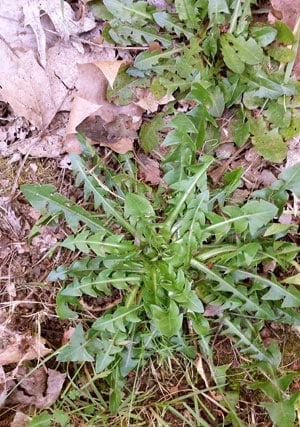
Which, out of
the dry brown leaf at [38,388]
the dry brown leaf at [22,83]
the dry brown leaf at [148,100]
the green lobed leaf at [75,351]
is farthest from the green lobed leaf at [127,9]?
the dry brown leaf at [38,388]

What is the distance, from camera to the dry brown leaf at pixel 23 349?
2.52m

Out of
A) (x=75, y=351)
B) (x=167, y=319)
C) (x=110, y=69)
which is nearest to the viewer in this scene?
(x=167, y=319)

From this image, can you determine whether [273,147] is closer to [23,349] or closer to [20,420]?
[23,349]

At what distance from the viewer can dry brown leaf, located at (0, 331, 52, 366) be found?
2.52 metres

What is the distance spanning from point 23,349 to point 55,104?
1.14 meters

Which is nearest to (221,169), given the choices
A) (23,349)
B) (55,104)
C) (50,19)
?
(55,104)

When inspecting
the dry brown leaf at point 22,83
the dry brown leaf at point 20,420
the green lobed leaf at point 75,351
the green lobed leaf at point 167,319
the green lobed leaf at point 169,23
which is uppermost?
the green lobed leaf at point 169,23

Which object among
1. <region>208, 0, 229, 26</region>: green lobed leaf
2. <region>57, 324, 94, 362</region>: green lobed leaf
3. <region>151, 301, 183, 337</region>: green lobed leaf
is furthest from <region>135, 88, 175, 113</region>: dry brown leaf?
<region>57, 324, 94, 362</region>: green lobed leaf

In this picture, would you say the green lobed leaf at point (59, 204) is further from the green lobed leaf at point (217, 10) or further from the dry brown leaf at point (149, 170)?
the green lobed leaf at point (217, 10)

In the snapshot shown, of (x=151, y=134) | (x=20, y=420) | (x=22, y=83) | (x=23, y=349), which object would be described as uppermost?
(x=22, y=83)

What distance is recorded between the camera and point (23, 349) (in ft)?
8.32

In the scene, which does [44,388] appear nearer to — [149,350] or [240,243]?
[149,350]

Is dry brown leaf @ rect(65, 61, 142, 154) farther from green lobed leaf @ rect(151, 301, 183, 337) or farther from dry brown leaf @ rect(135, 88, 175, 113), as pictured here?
green lobed leaf @ rect(151, 301, 183, 337)

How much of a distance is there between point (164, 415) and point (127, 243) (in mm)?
Result: 801
